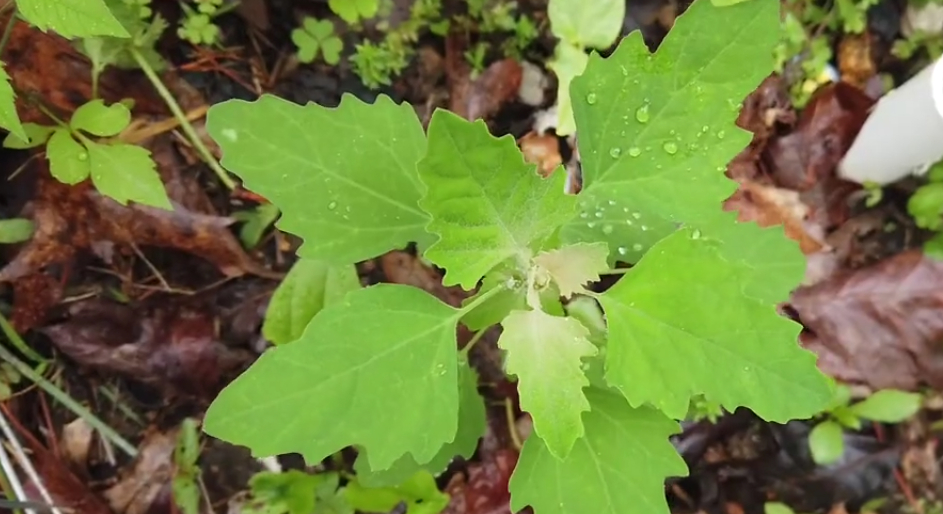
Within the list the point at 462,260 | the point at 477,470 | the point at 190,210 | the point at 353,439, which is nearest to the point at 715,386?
the point at 462,260

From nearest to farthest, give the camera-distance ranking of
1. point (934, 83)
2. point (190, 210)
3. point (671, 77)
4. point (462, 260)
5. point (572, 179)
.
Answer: point (462, 260) → point (671, 77) → point (934, 83) → point (190, 210) → point (572, 179)

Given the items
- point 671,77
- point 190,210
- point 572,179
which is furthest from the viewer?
point 572,179

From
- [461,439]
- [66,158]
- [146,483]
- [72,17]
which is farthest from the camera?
[146,483]

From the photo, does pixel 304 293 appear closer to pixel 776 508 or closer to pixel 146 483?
pixel 146 483

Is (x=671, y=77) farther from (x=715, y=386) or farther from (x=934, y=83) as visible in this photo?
(x=934, y=83)

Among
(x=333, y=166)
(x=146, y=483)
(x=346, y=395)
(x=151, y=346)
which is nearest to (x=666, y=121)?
(x=333, y=166)

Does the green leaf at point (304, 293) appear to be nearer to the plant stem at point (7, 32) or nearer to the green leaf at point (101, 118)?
the green leaf at point (101, 118)
